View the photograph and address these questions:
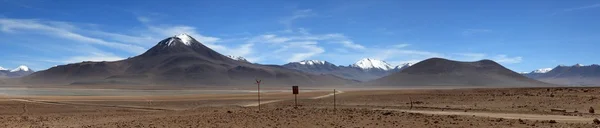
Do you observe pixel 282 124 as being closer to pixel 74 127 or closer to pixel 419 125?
pixel 419 125

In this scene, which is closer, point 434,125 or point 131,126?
point 434,125

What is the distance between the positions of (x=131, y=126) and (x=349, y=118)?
7.47 meters

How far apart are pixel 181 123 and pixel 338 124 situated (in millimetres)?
5552

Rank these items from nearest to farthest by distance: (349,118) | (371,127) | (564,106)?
(371,127), (349,118), (564,106)

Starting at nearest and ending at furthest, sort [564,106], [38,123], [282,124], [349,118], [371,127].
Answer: [371,127] → [282,124] → [349,118] → [38,123] → [564,106]

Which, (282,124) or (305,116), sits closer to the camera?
(282,124)

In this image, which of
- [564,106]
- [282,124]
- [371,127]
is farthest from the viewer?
[564,106]

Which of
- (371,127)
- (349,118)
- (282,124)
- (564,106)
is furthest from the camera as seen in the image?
(564,106)

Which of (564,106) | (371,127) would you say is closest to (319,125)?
(371,127)

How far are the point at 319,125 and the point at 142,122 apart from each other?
6.49 meters

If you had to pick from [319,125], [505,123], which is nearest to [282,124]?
[319,125]

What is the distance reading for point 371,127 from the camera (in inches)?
734

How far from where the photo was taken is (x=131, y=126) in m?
20.0

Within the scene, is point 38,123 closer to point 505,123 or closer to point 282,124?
point 282,124
